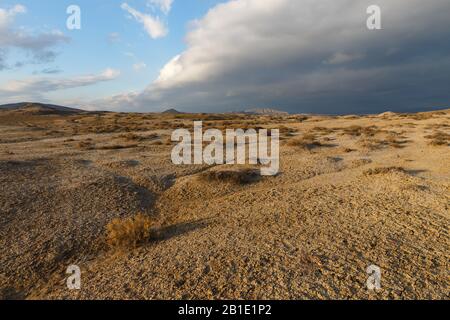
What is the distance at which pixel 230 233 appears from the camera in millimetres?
9141

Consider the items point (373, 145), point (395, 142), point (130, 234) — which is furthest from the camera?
point (395, 142)

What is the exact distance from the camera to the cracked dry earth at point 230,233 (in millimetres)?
6641

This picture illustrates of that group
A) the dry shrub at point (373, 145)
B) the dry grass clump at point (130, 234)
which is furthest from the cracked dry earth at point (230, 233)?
the dry shrub at point (373, 145)

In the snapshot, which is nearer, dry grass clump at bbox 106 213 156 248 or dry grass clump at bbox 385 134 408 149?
dry grass clump at bbox 106 213 156 248

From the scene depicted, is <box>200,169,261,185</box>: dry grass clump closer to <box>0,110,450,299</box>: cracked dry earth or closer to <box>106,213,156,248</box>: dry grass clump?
<box>0,110,450,299</box>: cracked dry earth

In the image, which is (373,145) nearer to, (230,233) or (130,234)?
(230,233)

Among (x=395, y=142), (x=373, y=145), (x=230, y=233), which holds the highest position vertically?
(x=395, y=142)

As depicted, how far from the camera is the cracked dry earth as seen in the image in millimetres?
6641

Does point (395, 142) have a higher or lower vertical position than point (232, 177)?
higher

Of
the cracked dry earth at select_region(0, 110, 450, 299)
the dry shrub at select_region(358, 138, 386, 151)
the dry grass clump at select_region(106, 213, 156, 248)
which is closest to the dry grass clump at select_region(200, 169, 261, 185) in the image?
the cracked dry earth at select_region(0, 110, 450, 299)

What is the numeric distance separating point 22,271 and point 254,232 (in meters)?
5.95

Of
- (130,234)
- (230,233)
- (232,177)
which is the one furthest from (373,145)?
(130,234)

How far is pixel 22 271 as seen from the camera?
7.77 metres
